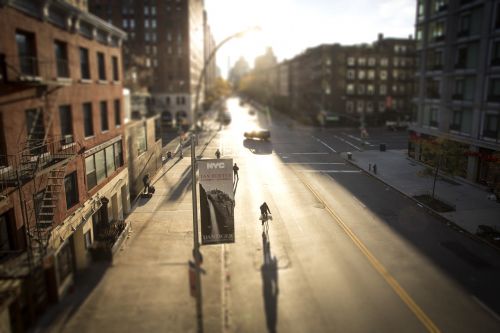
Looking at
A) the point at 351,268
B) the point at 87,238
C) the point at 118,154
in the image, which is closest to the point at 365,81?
the point at 118,154

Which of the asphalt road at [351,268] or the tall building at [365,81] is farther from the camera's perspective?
the tall building at [365,81]

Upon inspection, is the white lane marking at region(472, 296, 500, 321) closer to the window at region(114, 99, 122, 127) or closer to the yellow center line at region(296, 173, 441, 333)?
the yellow center line at region(296, 173, 441, 333)

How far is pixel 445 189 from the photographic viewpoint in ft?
107

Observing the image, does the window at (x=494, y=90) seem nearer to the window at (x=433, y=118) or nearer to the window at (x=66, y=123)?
the window at (x=433, y=118)

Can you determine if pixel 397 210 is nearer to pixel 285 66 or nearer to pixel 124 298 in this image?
pixel 124 298

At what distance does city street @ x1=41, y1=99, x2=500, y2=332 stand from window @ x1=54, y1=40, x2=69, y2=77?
9.31m

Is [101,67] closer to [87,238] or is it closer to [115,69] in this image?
[115,69]

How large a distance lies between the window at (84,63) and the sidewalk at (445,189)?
23.7 meters

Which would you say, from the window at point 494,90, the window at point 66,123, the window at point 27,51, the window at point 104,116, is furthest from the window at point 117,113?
the window at point 494,90

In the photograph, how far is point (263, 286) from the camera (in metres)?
16.4

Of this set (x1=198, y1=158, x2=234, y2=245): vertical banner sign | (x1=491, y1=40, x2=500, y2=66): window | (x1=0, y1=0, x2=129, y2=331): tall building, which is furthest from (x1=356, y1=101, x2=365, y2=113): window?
(x1=198, y1=158, x2=234, y2=245): vertical banner sign

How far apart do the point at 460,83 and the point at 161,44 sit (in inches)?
2683

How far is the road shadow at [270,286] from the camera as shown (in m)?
14.0

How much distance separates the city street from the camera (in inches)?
543
